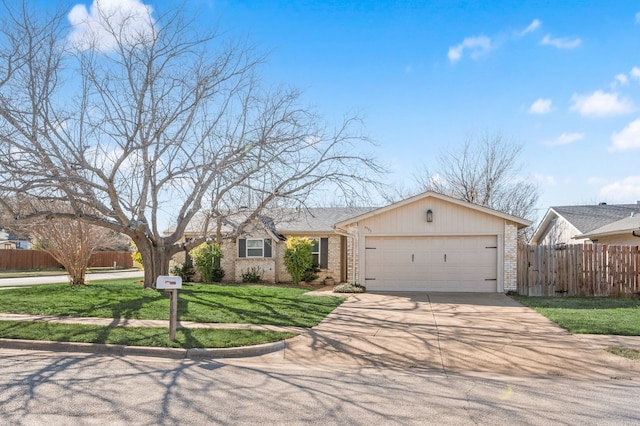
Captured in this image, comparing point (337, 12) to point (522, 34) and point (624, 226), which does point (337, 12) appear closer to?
point (522, 34)

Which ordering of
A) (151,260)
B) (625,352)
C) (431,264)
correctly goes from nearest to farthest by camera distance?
(625,352) → (151,260) → (431,264)

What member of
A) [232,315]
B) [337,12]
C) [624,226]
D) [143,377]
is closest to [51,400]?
[143,377]

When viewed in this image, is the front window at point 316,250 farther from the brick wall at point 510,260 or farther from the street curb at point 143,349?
the street curb at point 143,349

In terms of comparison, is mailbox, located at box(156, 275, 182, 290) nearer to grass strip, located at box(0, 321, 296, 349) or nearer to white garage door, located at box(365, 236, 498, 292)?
grass strip, located at box(0, 321, 296, 349)

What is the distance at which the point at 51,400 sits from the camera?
16.9 ft

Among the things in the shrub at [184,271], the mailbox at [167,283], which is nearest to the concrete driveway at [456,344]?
the mailbox at [167,283]

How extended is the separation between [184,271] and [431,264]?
37.6ft

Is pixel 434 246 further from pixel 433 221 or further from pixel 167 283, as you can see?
pixel 167 283

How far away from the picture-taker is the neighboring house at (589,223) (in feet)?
61.4

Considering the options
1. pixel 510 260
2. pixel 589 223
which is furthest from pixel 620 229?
pixel 589 223

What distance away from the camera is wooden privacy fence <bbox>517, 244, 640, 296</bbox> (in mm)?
15531

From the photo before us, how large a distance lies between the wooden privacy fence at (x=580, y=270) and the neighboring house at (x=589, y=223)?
2.29 m

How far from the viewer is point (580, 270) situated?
1589 cm

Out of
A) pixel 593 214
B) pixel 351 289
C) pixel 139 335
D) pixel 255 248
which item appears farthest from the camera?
pixel 593 214
